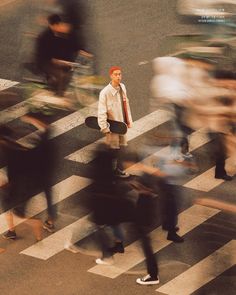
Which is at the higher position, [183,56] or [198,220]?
[183,56]

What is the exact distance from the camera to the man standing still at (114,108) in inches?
736

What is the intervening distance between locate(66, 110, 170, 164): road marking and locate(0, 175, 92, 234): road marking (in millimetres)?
724

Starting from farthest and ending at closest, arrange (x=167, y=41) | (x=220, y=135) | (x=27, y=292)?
(x=167, y=41) → (x=220, y=135) → (x=27, y=292)

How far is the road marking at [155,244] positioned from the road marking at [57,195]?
1920 millimetres

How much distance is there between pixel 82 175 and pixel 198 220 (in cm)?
257

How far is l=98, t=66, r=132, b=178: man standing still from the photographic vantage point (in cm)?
1870

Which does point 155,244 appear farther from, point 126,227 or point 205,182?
point 205,182

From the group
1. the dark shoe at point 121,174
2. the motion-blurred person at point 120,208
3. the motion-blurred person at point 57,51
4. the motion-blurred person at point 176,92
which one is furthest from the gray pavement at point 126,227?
the motion-blurred person at point 57,51

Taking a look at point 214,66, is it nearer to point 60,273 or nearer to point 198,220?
point 198,220

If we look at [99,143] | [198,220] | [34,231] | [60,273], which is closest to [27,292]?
[60,273]

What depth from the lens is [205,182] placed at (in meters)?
19.1

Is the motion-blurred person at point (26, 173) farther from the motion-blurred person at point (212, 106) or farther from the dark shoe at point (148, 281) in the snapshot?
the motion-blurred person at point (212, 106)

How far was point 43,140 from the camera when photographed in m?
17.7

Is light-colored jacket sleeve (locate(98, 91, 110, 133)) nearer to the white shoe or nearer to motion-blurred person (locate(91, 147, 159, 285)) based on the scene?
motion-blurred person (locate(91, 147, 159, 285))
